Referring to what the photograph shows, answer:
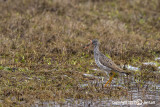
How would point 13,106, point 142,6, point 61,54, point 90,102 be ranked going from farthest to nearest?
point 142,6 → point 61,54 → point 90,102 → point 13,106

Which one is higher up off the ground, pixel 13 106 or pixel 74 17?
pixel 74 17

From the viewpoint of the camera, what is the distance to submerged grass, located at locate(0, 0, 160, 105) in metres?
8.46

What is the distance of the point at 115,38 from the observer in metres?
13.0

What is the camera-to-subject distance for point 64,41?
12.7 m

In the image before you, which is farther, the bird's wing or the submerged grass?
the bird's wing

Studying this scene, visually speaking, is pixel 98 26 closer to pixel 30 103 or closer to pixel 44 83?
pixel 44 83

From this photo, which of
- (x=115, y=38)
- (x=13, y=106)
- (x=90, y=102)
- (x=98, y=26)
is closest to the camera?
(x=13, y=106)

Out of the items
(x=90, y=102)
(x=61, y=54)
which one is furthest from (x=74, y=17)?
(x=90, y=102)

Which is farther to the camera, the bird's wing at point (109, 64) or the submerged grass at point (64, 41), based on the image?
the bird's wing at point (109, 64)

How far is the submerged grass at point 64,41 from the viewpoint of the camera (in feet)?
27.8

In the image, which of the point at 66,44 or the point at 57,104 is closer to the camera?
the point at 57,104

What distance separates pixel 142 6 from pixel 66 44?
7099 millimetres

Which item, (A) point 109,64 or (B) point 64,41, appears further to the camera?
(B) point 64,41

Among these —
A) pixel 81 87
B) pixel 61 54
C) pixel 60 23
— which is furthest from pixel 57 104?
pixel 60 23
